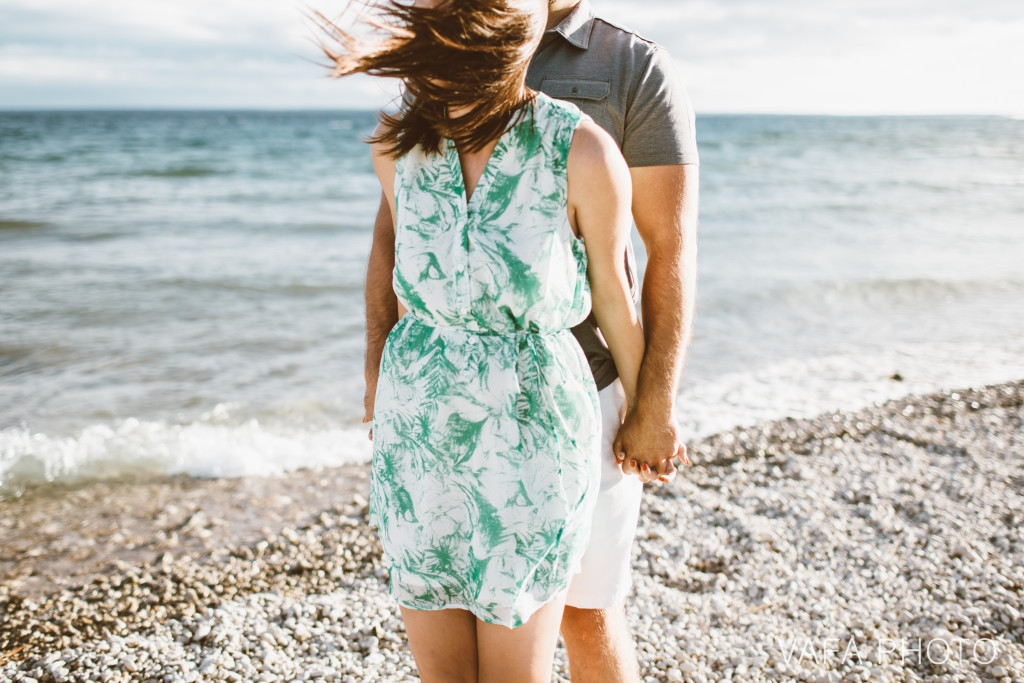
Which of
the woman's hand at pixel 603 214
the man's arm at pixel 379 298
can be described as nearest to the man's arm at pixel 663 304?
the woman's hand at pixel 603 214

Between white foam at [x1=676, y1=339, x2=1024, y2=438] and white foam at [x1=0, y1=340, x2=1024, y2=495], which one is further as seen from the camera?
white foam at [x1=676, y1=339, x2=1024, y2=438]

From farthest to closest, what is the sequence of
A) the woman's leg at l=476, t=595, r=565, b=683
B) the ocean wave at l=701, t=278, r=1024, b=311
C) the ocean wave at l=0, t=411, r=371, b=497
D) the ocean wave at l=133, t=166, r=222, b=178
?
the ocean wave at l=133, t=166, r=222, b=178 < the ocean wave at l=701, t=278, r=1024, b=311 < the ocean wave at l=0, t=411, r=371, b=497 < the woman's leg at l=476, t=595, r=565, b=683

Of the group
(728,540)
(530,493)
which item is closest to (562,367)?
(530,493)

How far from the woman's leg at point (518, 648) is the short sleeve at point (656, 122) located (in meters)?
1.11

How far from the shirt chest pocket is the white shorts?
71 cm

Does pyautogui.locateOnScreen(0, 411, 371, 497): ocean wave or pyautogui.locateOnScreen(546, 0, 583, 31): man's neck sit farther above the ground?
pyautogui.locateOnScreen(546, 0, 583, 31): man's neck

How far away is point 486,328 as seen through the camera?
157 cm

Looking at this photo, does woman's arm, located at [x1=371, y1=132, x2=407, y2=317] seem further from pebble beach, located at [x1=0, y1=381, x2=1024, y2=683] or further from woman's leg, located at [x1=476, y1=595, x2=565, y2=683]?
pebble beach, located at [x1=0, y1=381, x2=1024, y2=683]

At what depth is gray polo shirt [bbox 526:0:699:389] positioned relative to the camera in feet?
6.23

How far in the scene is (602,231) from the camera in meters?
1.56

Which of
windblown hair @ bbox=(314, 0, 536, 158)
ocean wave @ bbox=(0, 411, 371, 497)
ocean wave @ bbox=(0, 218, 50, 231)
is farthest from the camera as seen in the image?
ocean wave @ bbox=(0, 218, 50, 231)

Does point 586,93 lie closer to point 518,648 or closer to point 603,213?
point 603,213

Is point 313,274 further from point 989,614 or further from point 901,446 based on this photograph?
point 989,614

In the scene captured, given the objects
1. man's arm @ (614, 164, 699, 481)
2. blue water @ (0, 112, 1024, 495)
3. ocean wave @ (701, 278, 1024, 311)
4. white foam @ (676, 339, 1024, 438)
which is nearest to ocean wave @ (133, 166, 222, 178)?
blue water @ (0, 112, 1024, 495)
